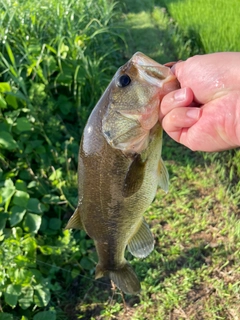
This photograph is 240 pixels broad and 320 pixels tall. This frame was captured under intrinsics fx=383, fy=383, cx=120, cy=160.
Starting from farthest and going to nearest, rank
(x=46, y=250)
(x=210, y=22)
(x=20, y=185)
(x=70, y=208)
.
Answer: (x=210, y=22)
(x=70, y=208)
(x=20, y=185)
(x=46, y=250)

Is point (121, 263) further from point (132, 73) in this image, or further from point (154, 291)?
point (132, 73)

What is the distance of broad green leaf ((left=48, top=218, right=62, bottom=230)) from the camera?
10.0ft

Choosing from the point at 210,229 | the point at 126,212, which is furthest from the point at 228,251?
the point at 126,212

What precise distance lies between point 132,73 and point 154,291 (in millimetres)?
1805

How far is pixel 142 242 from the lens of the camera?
6.46ft

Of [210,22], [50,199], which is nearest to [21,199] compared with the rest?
[50,199]

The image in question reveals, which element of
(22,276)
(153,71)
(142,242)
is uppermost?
(153,71)

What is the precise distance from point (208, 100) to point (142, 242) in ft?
2.68

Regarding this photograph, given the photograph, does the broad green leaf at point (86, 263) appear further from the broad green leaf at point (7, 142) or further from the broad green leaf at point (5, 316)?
the broad green leaf at point (7, 142)

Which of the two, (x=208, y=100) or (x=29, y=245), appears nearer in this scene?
(x=208, y=100)

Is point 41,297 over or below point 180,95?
below

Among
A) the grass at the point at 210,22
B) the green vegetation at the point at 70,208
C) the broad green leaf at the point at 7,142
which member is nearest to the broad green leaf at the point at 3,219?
the green vegetation at the point at 70,208

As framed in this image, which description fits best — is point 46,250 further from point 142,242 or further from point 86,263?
point 142,242

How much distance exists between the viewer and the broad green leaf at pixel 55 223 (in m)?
3.06
